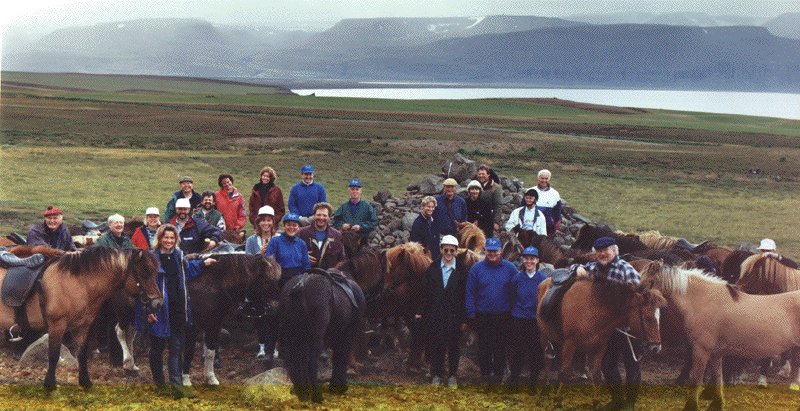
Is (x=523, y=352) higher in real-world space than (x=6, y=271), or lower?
lower

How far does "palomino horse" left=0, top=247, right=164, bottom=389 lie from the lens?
821 cm

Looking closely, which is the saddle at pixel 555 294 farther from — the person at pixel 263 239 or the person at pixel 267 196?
Answer: the person at pixel 267 196

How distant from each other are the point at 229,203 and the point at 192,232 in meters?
2.25

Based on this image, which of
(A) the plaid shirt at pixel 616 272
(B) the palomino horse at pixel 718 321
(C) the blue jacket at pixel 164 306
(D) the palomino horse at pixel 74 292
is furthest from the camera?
(B) the palomino horse at pixel 718 321

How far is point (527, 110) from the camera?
125375mm

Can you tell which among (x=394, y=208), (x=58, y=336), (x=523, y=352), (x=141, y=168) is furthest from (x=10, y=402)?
(x=141, y=168)

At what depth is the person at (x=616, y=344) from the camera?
7.98 metres

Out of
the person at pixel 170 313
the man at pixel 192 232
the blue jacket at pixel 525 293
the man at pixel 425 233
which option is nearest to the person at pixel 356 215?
the man at pixel 425 233

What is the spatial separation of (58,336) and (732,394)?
7.94m

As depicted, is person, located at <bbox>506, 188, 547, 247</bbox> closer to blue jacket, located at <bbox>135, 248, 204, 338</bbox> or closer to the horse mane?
the horse mane

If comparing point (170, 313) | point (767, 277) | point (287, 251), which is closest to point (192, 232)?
point (287, 251)

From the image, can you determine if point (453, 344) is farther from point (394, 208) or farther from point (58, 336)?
point (394, 208)

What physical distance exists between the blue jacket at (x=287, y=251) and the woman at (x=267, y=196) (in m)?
3.19

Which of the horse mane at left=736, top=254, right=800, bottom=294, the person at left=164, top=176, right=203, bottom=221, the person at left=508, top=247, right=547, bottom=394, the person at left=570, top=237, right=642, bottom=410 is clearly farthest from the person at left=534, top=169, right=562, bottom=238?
the person at left=164, top=176, right=203, bottom=221
